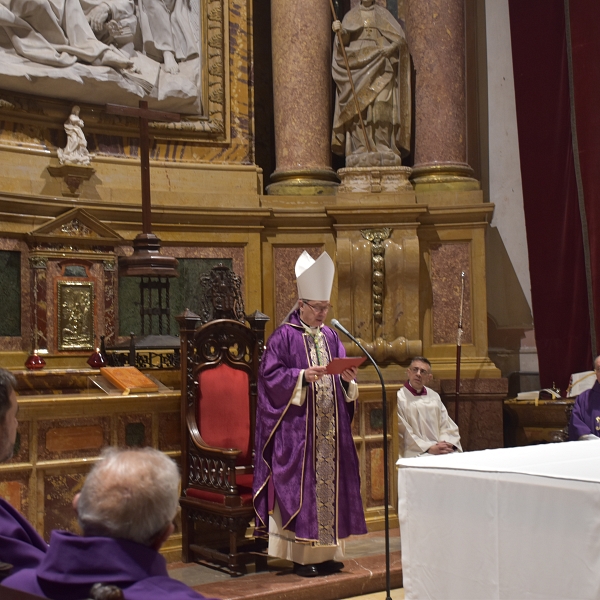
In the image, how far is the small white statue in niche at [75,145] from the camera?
6.51m

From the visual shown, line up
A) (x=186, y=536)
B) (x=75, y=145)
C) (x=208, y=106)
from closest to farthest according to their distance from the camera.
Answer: (x=186, y=536) → (x=75, y=145) → (x=208, y=106)

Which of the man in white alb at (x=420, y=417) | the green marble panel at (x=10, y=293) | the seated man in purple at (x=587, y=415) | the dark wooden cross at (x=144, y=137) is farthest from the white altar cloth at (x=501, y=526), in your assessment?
the green marble panel at (x=10, y=293)

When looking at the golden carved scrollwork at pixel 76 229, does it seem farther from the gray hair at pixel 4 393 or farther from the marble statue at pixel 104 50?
the gray hair at pixel 4 393

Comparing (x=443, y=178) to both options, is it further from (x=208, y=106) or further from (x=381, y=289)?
(x=208, y=106)

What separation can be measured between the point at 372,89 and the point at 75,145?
247 centimetres

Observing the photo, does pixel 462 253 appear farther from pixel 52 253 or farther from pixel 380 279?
pixel 52 253

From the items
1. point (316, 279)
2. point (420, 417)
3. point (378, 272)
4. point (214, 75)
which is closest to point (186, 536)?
point (316, 279)

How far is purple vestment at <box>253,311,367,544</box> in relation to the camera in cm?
473

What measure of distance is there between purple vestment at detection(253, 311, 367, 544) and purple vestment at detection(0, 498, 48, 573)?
2.43m

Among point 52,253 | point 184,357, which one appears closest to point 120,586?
point 184,357

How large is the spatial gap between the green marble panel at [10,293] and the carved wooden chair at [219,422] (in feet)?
5.30

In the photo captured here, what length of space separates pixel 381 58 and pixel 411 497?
501cm

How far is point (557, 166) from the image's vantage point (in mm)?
7684

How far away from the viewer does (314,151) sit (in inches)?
294
